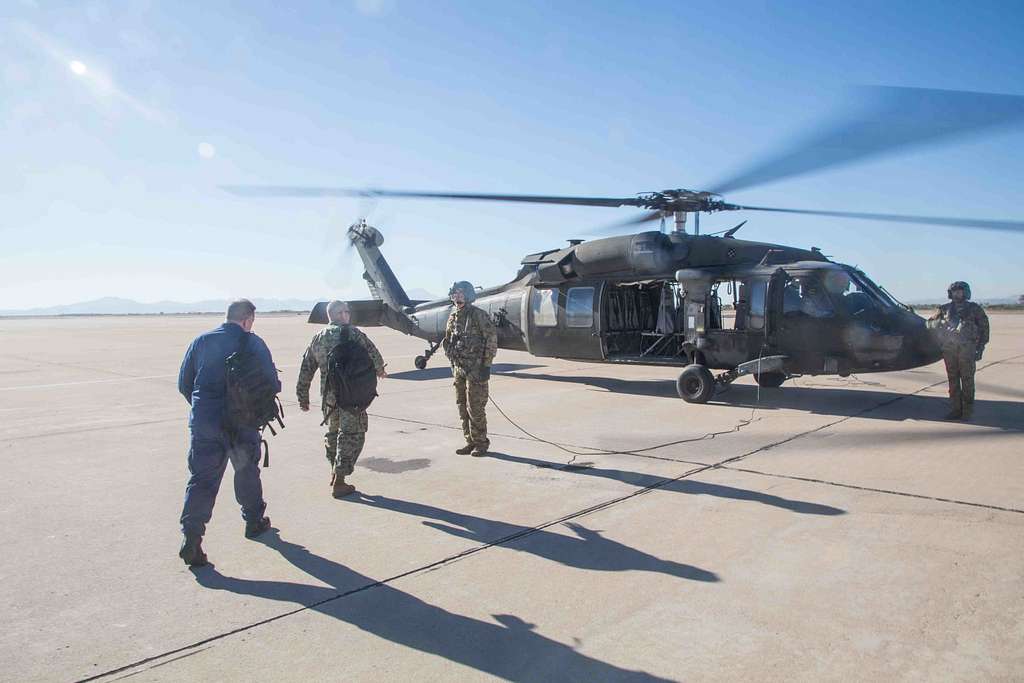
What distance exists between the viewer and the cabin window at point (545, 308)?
463 inches

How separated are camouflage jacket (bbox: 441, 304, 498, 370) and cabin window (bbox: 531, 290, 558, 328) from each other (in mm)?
4902

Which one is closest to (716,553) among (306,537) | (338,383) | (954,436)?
(306,537)

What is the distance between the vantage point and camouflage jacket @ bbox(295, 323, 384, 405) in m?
5.47

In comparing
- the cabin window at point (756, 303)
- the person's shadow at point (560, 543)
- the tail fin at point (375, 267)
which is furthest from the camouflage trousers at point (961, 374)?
the tail fin at point (375, 267)

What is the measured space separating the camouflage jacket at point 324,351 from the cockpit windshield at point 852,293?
6.64 meters

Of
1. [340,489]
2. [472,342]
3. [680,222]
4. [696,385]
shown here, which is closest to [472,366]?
[472,342]

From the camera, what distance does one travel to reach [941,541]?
4.18 m

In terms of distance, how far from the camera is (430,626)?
3.28 metres

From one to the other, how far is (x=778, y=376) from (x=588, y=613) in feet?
28.9

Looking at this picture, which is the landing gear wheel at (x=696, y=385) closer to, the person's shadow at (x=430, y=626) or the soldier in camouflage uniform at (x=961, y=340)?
the soldier in camouflage uniform at (x=961, y=340)

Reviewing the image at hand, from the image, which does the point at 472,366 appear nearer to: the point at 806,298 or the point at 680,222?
the point at 806,298

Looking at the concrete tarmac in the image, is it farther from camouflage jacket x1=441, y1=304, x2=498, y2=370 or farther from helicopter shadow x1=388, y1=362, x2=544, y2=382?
helicopter shadow x1=388, y1=362, x2=544, y2=382

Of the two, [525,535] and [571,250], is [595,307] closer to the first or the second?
[571,250]

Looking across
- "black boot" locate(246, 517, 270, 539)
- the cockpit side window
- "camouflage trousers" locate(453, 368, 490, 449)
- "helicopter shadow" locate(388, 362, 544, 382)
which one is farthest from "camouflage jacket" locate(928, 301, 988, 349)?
"black boot" locate(246, 517, 270, 539)
